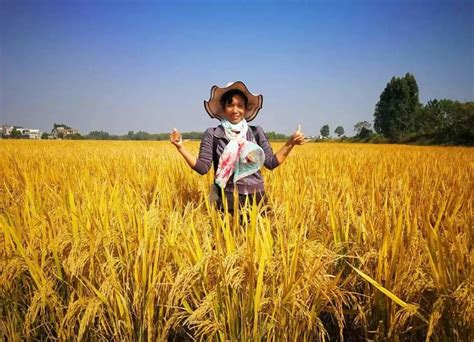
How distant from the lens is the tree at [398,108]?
4316 cm

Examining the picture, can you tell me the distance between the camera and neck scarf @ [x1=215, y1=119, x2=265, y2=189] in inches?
78.2

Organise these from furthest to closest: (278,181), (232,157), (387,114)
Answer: (387,114), (278,181), (232,157)

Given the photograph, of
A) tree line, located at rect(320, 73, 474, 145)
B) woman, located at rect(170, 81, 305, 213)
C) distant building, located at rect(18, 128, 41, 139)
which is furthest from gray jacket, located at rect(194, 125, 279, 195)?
distant building, located at rect(18, 128, 41, 139)

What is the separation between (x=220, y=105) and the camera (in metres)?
2.26

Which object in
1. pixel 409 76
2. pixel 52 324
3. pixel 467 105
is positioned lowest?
pixel 52 324

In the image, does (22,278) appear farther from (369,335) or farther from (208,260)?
(369,335)

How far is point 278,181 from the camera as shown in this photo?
2.95 metres

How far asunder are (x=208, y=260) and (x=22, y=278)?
36.4 inches

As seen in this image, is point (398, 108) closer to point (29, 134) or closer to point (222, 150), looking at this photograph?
point (222, 150)

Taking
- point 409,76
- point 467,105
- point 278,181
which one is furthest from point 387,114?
point 278,181

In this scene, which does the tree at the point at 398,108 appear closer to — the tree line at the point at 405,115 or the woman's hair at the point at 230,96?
the tree line at the point at 405,115

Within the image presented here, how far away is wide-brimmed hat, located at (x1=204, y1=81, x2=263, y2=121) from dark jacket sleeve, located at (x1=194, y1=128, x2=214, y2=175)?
0.62 ft

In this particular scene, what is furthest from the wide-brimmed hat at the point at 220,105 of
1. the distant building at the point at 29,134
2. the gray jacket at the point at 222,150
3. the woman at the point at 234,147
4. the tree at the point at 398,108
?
the distant building at the point at 29,134

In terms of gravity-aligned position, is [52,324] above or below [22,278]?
below
